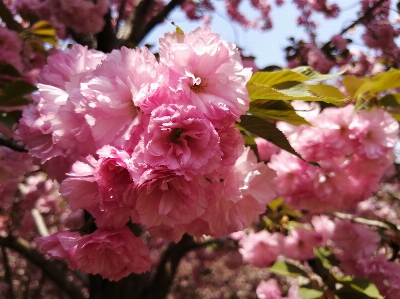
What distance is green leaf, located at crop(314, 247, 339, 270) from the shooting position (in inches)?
61.6

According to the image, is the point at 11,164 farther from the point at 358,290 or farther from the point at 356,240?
the point at 356,240

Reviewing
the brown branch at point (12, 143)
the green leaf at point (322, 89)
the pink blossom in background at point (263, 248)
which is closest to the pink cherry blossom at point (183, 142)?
the brown branch at point (12, 143)

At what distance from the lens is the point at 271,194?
790 millimetres

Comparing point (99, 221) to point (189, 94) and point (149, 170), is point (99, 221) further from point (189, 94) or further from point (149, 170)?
point (189, 94)

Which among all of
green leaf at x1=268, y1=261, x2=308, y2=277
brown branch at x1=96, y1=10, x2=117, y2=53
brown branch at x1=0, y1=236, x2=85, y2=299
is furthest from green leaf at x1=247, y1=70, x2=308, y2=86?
brown branch at x1=0, y1=236, x2=85, y2=299

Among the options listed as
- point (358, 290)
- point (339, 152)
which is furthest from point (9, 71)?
point (358, 290)

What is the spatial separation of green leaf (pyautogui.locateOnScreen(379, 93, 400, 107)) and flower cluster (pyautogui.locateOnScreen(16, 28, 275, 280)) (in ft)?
2.24

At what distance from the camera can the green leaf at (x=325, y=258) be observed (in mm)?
1565

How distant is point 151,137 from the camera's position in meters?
0.57

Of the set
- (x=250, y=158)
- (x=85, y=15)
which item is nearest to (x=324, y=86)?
(x=250, y=158)

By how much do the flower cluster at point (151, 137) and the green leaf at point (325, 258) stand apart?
3.34 feet

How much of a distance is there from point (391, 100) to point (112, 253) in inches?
37.7

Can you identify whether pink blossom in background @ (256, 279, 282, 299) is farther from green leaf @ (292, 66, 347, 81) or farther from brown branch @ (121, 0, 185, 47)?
brown branch @ (121, 0, 185, 47)

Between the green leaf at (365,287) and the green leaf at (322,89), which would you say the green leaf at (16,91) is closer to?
the green leaf at (322,89)
